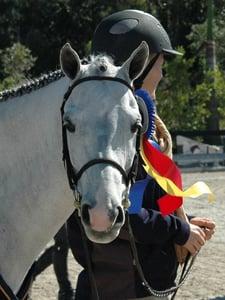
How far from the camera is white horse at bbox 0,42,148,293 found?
2.57 m

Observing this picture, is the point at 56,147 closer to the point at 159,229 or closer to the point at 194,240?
the point at 159,229

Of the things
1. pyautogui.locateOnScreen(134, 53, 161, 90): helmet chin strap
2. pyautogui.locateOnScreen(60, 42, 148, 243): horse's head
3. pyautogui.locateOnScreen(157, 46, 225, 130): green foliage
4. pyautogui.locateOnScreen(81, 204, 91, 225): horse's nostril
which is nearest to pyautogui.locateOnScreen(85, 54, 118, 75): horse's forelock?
pyautogui.locateOnScreen(60, 42, 148, 243): horse's head

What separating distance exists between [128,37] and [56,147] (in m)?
0.64

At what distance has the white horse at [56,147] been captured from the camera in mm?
2572

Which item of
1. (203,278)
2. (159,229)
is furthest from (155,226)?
(203,278)

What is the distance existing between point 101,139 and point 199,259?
217 inches

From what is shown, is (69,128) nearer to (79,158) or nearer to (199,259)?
(79,158)

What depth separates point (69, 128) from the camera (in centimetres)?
264

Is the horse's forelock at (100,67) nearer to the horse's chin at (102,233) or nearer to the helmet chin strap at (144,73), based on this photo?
the helmet chin strap at (144,73)

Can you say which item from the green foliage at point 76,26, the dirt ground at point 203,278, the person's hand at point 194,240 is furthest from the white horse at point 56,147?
the green foliage at point 76,26

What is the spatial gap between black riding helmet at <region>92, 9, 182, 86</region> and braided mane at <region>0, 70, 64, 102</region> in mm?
225

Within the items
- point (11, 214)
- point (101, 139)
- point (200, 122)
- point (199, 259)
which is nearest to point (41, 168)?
point (11, 214)

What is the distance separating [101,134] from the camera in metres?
2.56

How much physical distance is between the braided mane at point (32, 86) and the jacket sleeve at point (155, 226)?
2.05 ft
